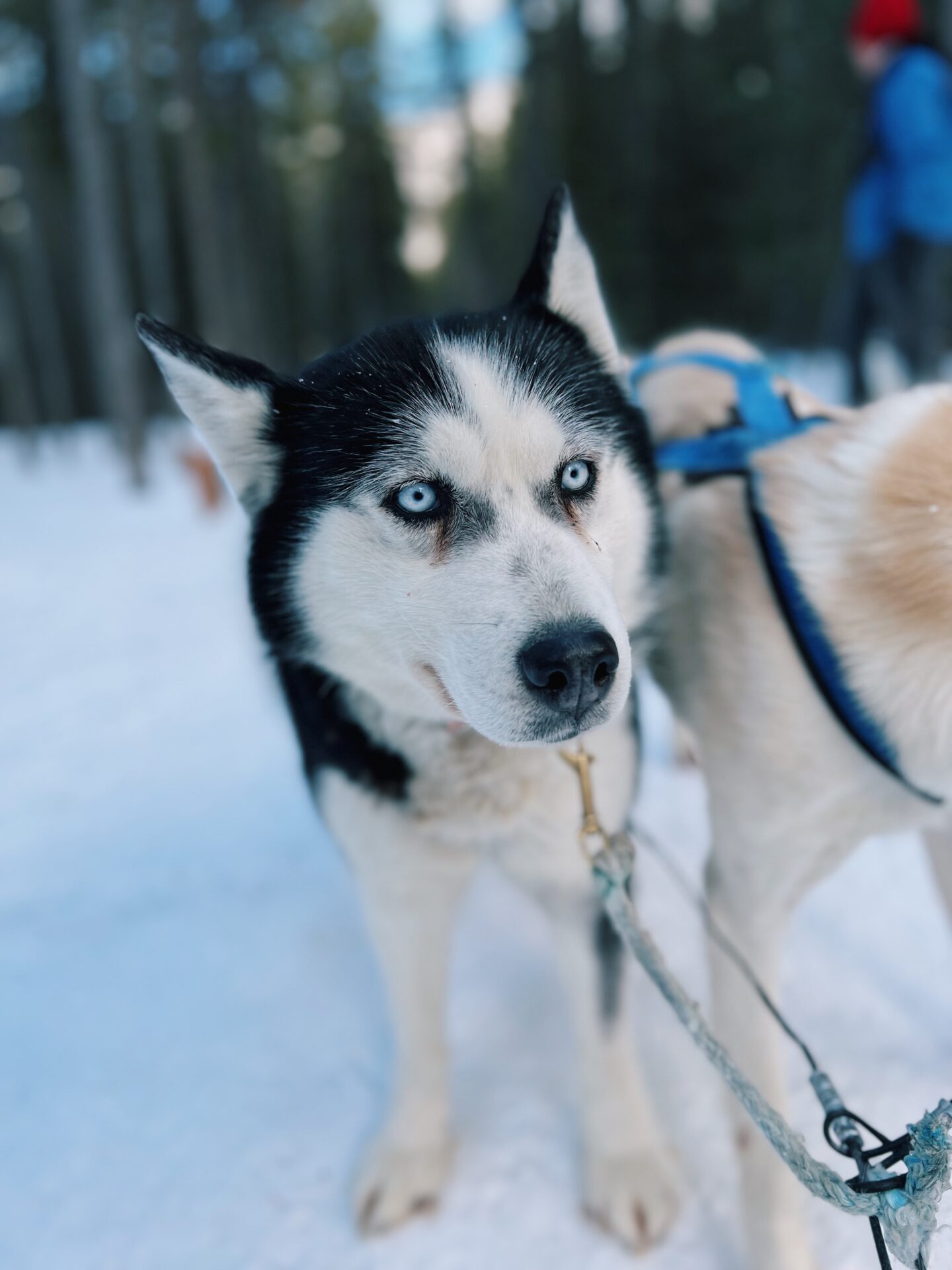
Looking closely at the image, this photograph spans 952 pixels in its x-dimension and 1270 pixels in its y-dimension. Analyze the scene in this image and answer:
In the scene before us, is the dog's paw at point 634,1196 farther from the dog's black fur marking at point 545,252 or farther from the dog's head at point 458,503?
the dog's black fur marking at point 545,252

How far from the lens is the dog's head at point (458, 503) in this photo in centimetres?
91

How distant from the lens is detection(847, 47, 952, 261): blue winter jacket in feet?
12.1

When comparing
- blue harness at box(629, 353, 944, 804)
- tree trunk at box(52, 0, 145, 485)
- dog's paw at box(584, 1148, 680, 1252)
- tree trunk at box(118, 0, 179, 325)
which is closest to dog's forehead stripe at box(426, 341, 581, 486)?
blue harness at box(629, 353, 944, 804)

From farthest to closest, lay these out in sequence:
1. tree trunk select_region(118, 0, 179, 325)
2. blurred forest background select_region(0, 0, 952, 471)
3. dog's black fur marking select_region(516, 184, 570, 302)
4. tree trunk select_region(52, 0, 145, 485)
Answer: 1. blurred forest background select_region(0, 0, 952, 471)
2. tree trunk select_region(118, 0, 179, 325)
3. tree trunk select_region(52, 0, 145, 485)
4. dog's black fur marking select_region(516, 184, 570, 302)

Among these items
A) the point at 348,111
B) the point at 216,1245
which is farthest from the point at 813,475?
the point at 348,111

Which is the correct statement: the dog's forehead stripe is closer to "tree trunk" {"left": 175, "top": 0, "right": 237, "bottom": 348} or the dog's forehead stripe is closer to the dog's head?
the dog's head

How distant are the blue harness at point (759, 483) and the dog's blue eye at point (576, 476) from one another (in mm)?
281

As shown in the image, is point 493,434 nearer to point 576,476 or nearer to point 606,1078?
point 576,476

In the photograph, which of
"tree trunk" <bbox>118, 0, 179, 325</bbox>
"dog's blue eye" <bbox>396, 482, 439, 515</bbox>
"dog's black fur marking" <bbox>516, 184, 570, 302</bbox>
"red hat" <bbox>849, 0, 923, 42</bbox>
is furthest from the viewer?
"tree trunk" <bbox>118, 0, 179, 325</bbox>

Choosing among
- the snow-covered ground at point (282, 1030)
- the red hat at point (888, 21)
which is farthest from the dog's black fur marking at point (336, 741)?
the red hat at point (888, 21)

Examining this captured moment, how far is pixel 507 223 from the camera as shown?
54.6ft

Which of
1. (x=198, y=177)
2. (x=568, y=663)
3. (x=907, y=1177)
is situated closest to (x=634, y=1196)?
(x=907, y=1177)

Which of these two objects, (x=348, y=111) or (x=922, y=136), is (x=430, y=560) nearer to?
(x=922, y=136)

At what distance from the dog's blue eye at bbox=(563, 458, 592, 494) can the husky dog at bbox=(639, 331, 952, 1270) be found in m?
0.29
